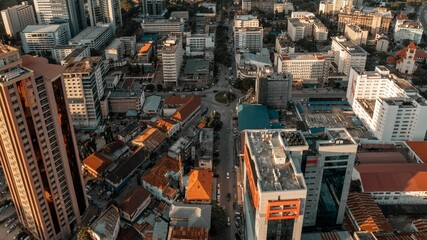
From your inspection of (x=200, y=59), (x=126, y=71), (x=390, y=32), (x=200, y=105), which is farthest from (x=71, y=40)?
→ (x=390, y=32)

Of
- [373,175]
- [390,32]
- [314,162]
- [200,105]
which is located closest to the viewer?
[314,162]

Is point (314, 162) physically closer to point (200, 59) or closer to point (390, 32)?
point (200, 59)

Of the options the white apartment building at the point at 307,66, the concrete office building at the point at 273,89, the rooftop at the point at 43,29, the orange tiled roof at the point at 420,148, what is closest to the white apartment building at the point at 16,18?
the rooftop at the point at 43,29

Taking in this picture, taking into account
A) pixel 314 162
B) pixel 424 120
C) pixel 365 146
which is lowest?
pixel 365 146

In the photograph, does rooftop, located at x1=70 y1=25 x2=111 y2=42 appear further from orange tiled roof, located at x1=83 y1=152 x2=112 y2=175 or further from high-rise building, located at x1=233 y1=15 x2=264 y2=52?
orange tiled roof, located at x1=83 y1=152 x2=112 y2=175

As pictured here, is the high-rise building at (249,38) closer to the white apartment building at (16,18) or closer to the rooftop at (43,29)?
the rooftop at (43,29)

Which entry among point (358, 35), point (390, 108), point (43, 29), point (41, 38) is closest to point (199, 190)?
point (390, 108)

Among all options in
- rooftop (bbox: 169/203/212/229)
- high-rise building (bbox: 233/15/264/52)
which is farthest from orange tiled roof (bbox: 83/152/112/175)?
high-rise building (bbox: 233/15/264/52)
